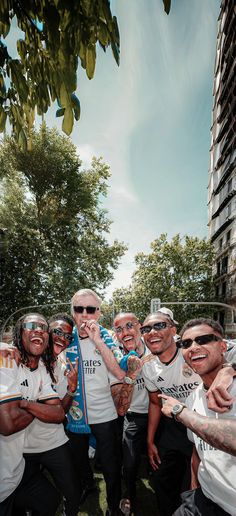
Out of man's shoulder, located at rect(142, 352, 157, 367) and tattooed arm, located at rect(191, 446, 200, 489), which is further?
man's shoulder, located at rect(142, 352, 157, 367)

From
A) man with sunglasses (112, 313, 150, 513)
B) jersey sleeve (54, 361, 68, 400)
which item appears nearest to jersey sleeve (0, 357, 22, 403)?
jersey sleeve (54, 361, 68, 400)

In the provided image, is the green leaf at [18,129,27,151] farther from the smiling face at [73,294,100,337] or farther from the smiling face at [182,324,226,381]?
the smiling face at [73,294,100,337]

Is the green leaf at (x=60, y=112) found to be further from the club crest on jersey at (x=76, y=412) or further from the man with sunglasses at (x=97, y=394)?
the club crest on jersey at (x=76, y=412)

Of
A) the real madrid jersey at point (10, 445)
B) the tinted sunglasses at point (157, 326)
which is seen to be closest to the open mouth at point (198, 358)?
the tinted sunglasses at point (157, 326)

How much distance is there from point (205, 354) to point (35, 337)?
1.75 meters

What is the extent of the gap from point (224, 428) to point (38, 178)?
68.5 ft

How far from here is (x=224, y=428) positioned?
6.09 feet

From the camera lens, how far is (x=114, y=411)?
3.51 metres

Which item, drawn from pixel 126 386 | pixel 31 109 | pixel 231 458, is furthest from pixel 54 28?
pixel 126 386

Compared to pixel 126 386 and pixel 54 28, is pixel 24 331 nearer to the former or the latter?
pixel 126 386

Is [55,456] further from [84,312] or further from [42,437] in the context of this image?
[84,312]

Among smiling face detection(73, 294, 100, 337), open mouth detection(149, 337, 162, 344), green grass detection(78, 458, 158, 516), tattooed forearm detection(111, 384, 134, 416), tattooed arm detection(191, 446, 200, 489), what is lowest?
green grass detection(78, 458, 158, 516)

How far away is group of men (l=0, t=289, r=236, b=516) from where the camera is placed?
215 cm

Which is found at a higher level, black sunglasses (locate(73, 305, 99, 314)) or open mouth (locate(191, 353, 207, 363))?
black sunglasses (locate(73, 305, 99, 314))
